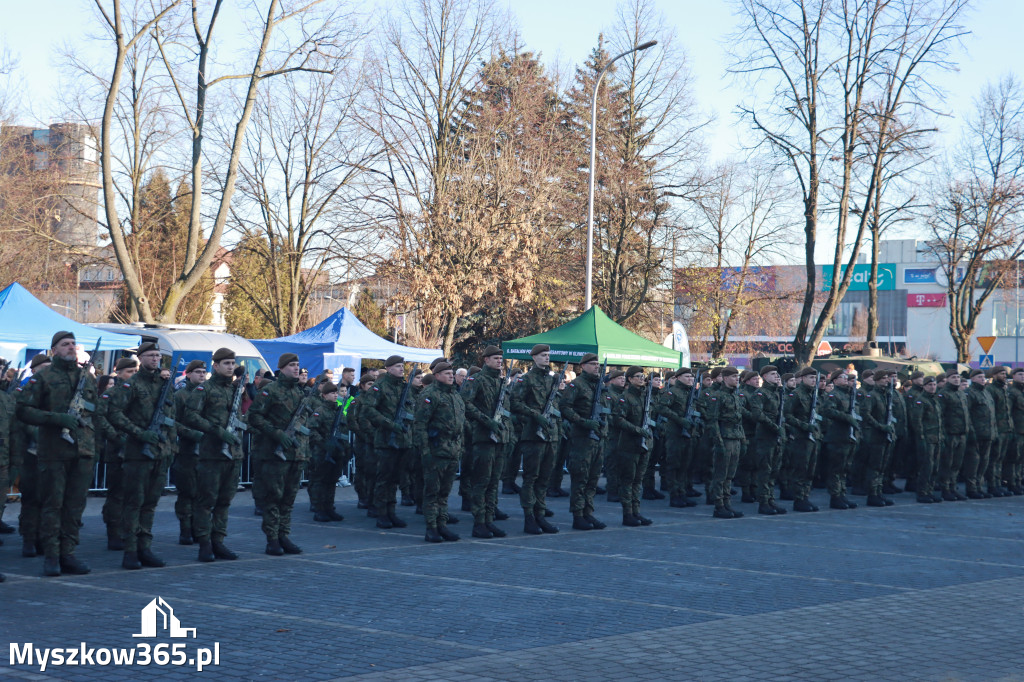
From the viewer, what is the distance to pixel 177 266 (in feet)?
144

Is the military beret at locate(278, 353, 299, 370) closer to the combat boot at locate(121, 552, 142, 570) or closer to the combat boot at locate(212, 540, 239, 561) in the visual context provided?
the combat boot at locate(212, 540, 239, 561)

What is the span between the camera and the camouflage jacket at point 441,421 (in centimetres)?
1145

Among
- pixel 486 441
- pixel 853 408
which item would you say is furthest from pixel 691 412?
pixel 486 441

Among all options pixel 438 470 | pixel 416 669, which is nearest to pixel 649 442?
pixel 438 470

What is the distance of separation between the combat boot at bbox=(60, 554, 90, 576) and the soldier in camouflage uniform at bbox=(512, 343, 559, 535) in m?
4.75

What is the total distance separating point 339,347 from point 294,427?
12.8 m

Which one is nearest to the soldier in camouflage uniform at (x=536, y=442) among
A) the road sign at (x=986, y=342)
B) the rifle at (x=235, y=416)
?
the rifle at (x=235, y=416)

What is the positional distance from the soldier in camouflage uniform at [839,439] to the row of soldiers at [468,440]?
28 mm

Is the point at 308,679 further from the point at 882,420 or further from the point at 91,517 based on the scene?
the point at 882,420

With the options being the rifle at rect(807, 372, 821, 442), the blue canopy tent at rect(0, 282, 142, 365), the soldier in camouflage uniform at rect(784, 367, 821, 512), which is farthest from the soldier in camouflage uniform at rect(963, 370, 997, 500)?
the blue canopy tent at rect(0, 282, 142, 365)

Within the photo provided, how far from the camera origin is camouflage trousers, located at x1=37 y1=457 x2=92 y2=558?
8984 mm

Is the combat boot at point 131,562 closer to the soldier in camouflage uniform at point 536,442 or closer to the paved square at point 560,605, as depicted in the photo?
the paved square at point 560,605

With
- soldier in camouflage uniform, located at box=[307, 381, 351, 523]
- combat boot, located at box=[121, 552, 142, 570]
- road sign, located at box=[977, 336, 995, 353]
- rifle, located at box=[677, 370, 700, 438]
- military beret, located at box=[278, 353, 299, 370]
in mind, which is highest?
road sign, located at box=[977, 336, 995, 353]

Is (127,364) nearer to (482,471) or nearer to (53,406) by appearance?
(53,406)
